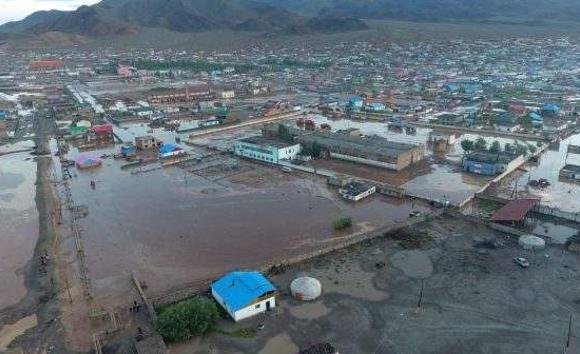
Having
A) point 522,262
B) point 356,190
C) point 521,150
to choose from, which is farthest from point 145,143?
point 522,262

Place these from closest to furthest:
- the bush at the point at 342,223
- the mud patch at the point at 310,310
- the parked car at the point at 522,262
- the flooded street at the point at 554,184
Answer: the mud patch at the point at 310,310, the parked car at the point at 522,262, the bush at the point at 342,223, the flooded street at the point at 554,184

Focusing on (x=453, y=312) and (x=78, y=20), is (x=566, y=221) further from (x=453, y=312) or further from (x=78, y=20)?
(x=78, y=20)

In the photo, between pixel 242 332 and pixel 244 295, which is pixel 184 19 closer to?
pixel 244 295

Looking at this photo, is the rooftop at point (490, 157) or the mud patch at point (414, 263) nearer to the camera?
the mud patch at point (414, 263)

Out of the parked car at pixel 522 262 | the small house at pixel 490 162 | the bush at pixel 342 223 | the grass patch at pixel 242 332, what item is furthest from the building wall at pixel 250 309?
the small house at pixel 490 162

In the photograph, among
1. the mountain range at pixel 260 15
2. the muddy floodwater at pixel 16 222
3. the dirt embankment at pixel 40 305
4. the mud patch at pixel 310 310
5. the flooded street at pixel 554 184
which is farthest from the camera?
the mountain range at pixel 260 15

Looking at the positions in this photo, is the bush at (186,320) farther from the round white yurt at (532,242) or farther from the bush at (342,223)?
the round white yurt at (532,242)

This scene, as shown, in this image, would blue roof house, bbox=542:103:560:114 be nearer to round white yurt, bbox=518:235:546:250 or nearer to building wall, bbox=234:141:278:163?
building wall, bbox=234:141:278:163

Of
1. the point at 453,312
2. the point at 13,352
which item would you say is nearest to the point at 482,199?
the point at 453,312
